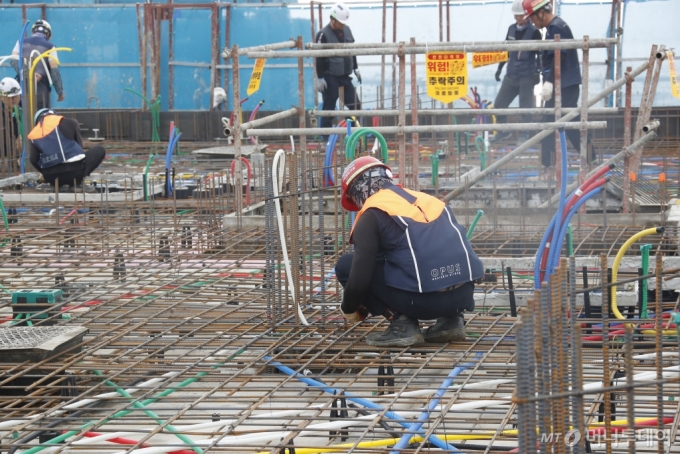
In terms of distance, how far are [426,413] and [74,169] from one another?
771 centimetres

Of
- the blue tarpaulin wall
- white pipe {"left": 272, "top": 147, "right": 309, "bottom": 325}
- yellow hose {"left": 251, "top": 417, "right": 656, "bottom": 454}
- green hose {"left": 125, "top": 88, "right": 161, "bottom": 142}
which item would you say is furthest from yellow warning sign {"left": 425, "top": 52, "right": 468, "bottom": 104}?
the blue tarpaulin wall

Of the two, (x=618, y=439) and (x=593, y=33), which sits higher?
(x=593, y=33)

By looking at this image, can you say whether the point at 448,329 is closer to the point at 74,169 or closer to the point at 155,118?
the point at 74,169

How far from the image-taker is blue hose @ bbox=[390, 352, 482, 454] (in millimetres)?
4223

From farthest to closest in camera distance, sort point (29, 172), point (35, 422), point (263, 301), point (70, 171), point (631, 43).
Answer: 1. point (631, 43)
2. point (29, 172)
3. point (70, 171)
4. point (263, 301)
5. point (35, 422)

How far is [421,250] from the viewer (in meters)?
5.34

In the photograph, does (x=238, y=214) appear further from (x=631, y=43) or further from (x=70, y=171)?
(x=631, y=43)

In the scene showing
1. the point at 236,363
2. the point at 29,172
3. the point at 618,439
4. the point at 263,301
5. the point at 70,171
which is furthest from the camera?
the point at 29,172

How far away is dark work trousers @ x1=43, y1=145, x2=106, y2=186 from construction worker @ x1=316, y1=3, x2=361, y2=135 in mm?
3233

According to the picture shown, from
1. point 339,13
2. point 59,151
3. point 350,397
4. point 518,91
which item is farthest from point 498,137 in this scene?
point 350,397

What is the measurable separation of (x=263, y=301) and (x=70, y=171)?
535cm

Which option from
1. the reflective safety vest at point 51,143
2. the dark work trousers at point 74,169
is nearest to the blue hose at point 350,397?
the reflective safety vest at point 51,143

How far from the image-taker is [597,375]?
16.5 feet

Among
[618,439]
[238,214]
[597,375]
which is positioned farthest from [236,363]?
[238,214]
